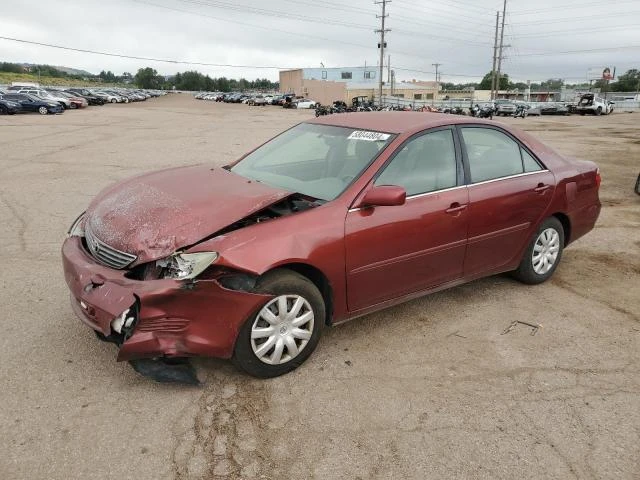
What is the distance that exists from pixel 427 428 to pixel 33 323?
2.96 meters

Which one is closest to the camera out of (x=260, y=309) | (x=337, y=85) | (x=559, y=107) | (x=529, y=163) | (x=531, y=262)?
(x=260, y=309)

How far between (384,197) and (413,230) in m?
0.44

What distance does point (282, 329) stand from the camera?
3.19 metres

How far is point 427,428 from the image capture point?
285 centimetres

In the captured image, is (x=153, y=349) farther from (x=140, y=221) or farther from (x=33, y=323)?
(x=33, y=323)

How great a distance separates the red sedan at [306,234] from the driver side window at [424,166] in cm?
1

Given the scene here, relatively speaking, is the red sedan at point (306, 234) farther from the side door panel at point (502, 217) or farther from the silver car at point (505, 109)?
the silver car at point (505, 109)

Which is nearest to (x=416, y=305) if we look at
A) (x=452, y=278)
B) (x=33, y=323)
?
(x=452, y=278)

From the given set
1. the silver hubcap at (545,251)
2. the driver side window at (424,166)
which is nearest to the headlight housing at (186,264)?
the driver side window at (424,166)

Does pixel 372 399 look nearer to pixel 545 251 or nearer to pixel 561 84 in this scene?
pixel 545 251

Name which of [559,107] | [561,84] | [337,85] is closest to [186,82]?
[337,85]

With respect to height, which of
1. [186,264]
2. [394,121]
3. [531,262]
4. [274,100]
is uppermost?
[274,100]

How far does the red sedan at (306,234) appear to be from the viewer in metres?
2.94

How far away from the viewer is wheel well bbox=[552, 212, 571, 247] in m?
4.88
